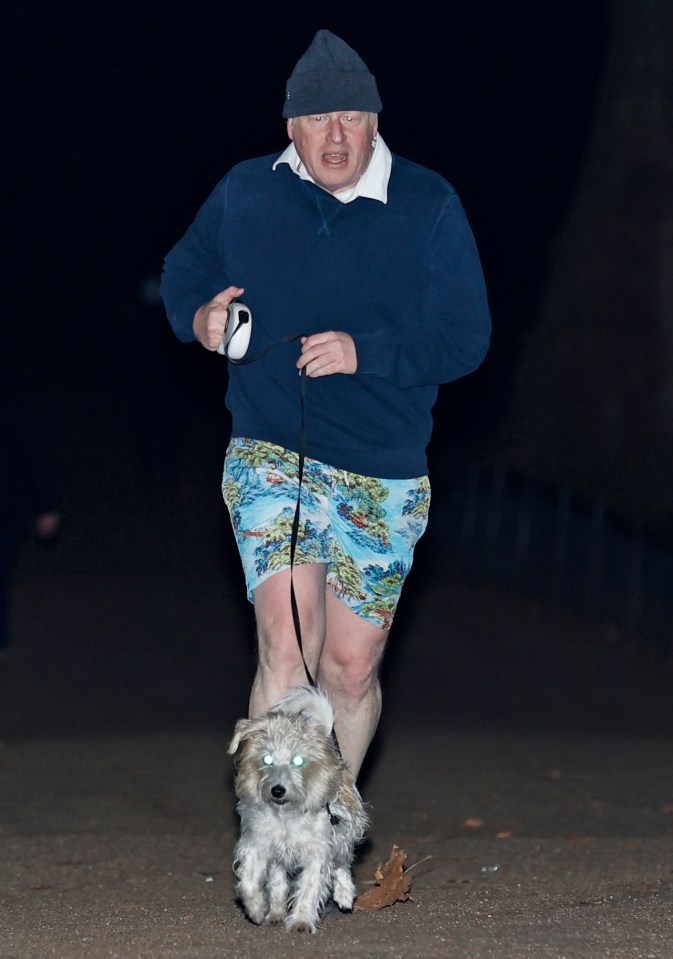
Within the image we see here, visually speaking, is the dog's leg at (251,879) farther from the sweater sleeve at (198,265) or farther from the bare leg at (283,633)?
the sweater sleeve at (198,265)

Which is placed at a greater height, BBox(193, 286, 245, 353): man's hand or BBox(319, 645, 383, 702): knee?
BBox(193, 286, 245, 353): man's hand

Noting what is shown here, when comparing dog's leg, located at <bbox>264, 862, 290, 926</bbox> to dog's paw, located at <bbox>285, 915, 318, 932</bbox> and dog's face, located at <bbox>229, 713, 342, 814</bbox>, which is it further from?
dog's face, located at <bbox>229, 713, 342, 814</bbox>

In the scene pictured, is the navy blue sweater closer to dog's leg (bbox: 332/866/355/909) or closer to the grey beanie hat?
the grey beanie hat

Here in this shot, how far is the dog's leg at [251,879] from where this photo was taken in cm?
379

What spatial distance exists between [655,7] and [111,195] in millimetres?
4068

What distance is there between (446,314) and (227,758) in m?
3.77

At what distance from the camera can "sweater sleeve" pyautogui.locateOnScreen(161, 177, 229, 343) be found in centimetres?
441

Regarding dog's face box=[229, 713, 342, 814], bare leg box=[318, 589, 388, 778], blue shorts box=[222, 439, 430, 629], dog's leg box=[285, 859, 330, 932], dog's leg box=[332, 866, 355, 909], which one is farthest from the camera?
bare leg box=[318, 589, 388, 778]

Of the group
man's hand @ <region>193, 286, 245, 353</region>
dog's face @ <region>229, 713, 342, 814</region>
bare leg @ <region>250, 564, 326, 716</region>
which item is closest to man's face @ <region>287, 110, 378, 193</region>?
man's hand @ <region>193, 286, 245, 353</region>

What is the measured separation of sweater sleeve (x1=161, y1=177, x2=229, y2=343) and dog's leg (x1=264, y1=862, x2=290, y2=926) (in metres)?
1.47

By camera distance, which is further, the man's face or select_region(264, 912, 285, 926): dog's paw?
the man's face

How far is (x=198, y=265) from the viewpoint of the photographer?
177 inches

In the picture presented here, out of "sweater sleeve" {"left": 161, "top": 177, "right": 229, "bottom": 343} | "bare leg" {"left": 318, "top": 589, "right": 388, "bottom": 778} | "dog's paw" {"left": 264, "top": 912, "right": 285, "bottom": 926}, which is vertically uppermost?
"sweater sleeve" {"left": 161, "top": 177, "right": 229, "bottom": 343}

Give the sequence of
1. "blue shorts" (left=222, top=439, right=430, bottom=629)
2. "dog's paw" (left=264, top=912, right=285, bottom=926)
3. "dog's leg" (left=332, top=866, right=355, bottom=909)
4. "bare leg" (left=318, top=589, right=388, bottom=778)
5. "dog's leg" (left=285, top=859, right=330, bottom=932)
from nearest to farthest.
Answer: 1. "dog's leg" (left=285, top=859, right=330, bottom=932)
2. "dog's paw" (left=264, top=912, right=285, bottom=926)
3. "dog's leg" (left=332, top=866, right=355, bottom=909)
4. "blue shorts" (left=222, top=439, right=430, bottom=629)
5. "bare leg" (left=318, top=589, right=388, bottom=778)
